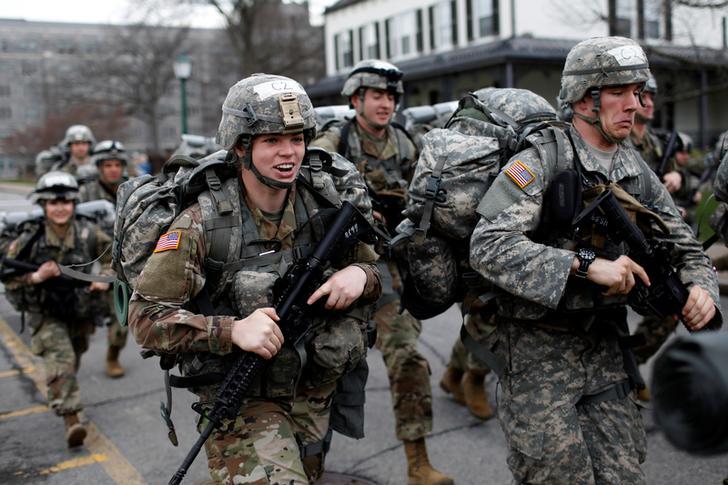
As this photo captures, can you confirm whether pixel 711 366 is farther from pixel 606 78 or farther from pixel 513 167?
pixel 606 78

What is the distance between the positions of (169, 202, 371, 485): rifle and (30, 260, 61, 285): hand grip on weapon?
9.93 feet

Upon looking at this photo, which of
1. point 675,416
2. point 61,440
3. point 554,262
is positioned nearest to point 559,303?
point 554,262

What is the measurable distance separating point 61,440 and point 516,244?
3.68 m

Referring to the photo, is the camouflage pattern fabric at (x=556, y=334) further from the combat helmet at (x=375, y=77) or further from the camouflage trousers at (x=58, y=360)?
the camouflage trousers at (x=58, y=360)

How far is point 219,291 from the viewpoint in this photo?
301 cm

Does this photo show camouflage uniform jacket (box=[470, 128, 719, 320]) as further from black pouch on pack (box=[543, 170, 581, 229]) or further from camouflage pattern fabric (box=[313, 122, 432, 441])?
camouflage pattern fabric (box=[313, 122, 432, 441])

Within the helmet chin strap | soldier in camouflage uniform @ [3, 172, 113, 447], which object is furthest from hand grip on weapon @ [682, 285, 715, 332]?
soldier in camouflage uniform @ [3, 172, 113, 447]

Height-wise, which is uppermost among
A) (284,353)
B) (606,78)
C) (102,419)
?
(606,78)

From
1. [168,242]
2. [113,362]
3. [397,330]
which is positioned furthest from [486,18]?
[168,242]

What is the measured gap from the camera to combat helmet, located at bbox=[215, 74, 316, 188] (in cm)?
298

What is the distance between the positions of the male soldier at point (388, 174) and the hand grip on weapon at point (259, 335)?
1.65m

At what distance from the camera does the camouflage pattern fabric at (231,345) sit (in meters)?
2.79

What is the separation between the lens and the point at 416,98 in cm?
3203

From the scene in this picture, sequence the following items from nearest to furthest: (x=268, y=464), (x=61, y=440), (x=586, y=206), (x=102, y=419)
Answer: (x=268, y=464), (x=586, y=206), (x=61, y=440), (x=102, y=419)
